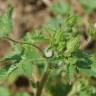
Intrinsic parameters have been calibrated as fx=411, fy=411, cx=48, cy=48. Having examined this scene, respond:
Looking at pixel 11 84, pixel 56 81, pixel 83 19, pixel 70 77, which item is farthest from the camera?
pixel 83 19

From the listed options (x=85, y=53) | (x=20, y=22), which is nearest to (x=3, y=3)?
(x=20, y=22)

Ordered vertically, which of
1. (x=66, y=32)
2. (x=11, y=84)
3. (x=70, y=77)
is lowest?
(x=11, y=84)

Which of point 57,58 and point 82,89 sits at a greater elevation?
point 57,58

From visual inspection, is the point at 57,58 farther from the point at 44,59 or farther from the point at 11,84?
the point at 11,84

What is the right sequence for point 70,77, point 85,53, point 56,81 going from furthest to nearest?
point 56,81 < point 85,53 < point 70,77

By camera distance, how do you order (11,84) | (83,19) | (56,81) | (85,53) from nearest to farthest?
(85,53)
(56,81)
(11,84)
(83,19)

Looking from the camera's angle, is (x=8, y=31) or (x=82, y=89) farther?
(x=82, y=89)

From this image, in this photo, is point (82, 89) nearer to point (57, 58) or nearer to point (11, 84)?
point (57, 58)

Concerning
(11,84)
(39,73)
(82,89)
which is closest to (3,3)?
(11,84)

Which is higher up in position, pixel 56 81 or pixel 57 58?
pixel 57 58
